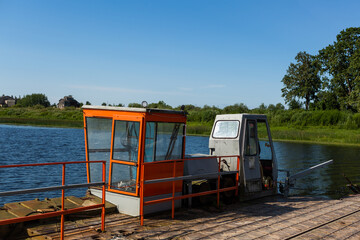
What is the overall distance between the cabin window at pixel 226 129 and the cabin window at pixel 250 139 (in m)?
0.32

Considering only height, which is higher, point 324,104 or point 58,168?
point 324,104

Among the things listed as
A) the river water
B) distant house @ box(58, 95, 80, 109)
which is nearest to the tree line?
the river water

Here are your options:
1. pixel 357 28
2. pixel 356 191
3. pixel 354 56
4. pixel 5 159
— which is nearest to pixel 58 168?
pixel 5 159

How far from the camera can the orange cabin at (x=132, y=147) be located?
7.39 metres

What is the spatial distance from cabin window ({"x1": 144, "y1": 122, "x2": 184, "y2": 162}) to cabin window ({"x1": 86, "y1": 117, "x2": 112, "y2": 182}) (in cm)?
98

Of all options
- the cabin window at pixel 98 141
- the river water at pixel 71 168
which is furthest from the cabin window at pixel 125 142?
the river water at pixel 71 168

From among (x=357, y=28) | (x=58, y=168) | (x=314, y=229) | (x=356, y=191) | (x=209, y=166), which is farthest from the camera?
(x=357, y=28)

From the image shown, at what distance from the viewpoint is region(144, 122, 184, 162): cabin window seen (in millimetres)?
7590

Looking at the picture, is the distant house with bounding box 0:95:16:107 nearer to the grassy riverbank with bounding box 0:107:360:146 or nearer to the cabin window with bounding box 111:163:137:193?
the grassy riverbank with bounding box 0:107:360:146

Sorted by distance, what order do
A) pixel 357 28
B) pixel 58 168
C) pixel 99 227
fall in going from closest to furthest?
1. pixel 99 227
2. pixel 58 168
3. pixel 357 28

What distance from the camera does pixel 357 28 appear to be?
2518 inches

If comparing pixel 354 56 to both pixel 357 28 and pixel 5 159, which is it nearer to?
pixel 357 28

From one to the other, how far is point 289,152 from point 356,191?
22667 mm

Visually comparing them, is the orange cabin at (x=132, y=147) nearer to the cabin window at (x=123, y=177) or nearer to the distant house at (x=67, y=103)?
the cabin window at (x=123, y=177)
